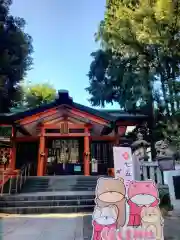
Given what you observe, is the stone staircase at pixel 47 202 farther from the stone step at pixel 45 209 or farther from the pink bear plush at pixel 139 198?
the pink bear plush at pixel 139 198

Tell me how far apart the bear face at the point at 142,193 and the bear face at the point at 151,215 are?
111mm

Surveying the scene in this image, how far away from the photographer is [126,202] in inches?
146

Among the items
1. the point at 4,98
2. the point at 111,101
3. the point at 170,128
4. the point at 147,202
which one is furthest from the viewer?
the point at 111,101

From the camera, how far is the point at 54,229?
16.2ft

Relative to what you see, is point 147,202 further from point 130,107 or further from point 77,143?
point 77,143

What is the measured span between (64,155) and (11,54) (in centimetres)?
783

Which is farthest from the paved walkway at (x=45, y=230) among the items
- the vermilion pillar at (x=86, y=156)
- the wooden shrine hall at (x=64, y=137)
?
the wooden shrine hall at (x=64, y=137)

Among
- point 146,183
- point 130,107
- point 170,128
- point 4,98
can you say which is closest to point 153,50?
point 130,107

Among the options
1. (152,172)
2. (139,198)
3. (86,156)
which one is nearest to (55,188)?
(86,156)

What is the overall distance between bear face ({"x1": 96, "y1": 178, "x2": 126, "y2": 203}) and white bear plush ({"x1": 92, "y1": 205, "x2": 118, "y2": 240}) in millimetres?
141

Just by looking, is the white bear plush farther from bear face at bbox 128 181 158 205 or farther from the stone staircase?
the stone staircase

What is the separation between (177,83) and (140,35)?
10.7 ft

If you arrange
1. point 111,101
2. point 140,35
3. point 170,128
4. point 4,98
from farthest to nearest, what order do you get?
point 111,101, point 4,98, point 140,35, point 170,128

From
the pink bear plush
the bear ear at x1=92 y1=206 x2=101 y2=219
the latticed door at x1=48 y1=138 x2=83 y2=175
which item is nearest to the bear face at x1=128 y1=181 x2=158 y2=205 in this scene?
the pink bear plush
